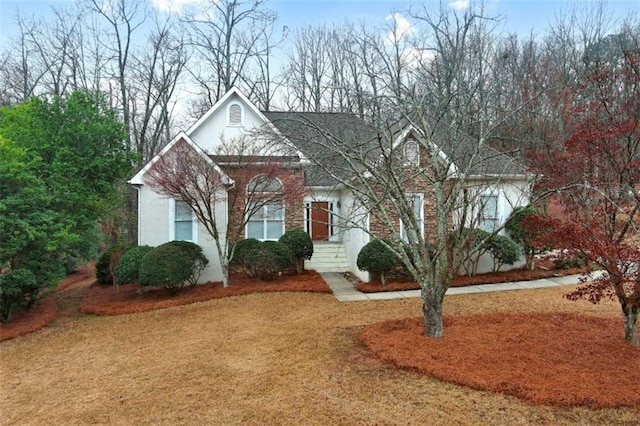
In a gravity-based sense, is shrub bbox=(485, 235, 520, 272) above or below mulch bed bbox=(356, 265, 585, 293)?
above

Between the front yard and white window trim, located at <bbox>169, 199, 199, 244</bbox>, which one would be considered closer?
the front yard

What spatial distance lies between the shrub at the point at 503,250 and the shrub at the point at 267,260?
19.4 ft

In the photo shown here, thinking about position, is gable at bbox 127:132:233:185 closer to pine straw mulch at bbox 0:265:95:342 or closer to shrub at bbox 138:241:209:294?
shrub at bbox 138:241:209:294

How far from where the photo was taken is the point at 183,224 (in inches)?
500

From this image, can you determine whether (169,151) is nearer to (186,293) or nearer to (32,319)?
(186,293)

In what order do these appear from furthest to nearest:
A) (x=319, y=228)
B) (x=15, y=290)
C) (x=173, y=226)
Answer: (x=319, y=228)
(x=173, y=226)
(x=15, y=290)

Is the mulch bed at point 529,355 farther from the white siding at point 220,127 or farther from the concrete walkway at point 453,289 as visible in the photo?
the white siding at point 220,127

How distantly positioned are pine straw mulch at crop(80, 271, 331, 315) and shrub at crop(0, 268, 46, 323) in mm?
1452

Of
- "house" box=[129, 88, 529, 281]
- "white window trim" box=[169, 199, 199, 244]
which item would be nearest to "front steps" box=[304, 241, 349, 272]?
"house" box=[129, 88, 529, 281]

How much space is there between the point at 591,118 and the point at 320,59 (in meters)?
24.0

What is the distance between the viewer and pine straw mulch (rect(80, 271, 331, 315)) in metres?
10.5

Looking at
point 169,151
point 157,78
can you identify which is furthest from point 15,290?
point 157,78

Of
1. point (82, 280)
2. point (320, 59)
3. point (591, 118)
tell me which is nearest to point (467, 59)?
point (320, 59)

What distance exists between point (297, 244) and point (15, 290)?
23.2 ft
